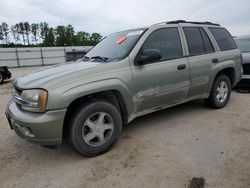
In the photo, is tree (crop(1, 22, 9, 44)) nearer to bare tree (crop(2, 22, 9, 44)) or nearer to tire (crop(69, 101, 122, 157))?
bare tree (crop(2, 22, 9, 44))

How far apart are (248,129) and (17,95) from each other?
3.58 meters

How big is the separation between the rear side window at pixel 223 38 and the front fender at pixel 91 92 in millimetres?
2527

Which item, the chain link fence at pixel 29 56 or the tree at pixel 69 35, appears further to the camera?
the tree at pixel 69 35

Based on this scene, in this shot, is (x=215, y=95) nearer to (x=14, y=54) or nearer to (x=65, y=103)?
(x=65, y=103)

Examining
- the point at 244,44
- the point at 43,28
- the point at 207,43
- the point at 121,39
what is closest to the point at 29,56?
the point at 244,44

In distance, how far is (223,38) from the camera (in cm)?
477

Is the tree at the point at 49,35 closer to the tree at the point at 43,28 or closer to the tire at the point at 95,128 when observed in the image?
the tree at the point at 43,28

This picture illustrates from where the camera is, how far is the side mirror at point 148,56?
3.25m

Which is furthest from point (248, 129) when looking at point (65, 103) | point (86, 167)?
A: point (65, 103)

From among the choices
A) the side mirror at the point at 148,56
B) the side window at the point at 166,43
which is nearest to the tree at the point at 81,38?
the side window at the point at 166,43

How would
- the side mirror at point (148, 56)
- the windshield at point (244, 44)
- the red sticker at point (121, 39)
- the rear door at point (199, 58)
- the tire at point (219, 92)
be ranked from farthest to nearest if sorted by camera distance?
the windshield at point (244, 44), the tire at point (219, 92), the rear door at point (199, 58), the red sticker at point (121, 39), the side mirror at point (148, 56)

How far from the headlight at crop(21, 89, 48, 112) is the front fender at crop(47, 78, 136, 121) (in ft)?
0.24

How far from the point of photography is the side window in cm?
360

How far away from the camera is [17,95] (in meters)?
2.97
